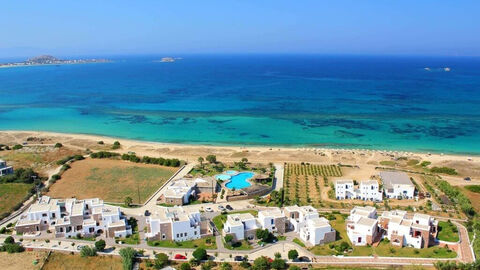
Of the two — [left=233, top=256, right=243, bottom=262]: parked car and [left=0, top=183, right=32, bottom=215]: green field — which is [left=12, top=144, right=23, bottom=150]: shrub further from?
[left=233, top=256, right=243, bottom=262]: parked car

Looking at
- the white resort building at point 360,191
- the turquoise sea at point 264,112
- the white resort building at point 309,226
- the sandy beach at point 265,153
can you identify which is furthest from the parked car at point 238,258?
the turquoise sea at point 264,112

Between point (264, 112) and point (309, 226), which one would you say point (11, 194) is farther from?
point (264, 112)

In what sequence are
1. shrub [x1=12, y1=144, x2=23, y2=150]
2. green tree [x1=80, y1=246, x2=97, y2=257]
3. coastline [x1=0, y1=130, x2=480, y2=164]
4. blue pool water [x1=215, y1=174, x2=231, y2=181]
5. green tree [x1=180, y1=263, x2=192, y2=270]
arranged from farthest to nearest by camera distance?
shrub [x1=12, y1=144, x2=23, y2=150] → coastline [x1=0, y1=130, x2=480, y2=164] → blue pool water [x1=215, y1=174, x2=231, y2=181] → green tree [x1=80, y1=246, x2=97, y2=257] → green tree [x1=180, y1=263, x2=192, y2=270]

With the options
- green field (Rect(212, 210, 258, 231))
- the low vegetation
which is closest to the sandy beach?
green field (Rect(212, 210, 258, 231))

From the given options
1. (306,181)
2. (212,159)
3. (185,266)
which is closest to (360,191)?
(306,181)

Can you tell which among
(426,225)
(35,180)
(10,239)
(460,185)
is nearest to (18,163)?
(35,180)

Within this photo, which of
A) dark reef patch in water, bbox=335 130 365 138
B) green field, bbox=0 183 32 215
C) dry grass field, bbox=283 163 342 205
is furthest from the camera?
dark reef patch in water, bbox=335 130 365 138

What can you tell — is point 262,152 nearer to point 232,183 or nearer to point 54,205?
point 232,183
